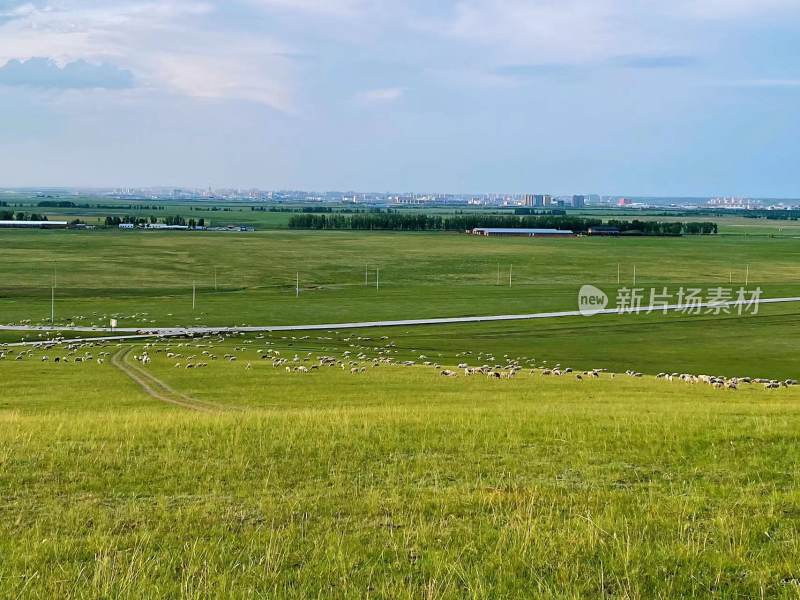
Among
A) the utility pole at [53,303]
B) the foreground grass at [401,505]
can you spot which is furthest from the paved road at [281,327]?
the foreground grass at [401,505]

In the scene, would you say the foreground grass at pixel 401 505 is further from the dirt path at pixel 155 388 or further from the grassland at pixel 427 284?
the grassland at pixel 427 284

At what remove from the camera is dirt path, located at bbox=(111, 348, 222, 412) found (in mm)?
30734

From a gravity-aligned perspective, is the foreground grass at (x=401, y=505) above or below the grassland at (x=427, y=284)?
above

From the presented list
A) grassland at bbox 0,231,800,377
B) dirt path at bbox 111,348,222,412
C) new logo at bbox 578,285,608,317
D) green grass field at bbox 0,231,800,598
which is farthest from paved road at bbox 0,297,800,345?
green grass field at bbox 0,231,800,598

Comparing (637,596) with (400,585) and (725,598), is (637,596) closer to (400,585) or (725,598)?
(725,598)

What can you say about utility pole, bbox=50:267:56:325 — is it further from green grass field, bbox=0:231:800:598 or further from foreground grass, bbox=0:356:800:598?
foreground grass, bbox=0:356:800:598

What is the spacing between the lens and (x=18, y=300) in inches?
3420

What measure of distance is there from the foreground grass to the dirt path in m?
10.6

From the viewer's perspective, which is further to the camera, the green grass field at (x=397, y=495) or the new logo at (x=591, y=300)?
the new logo at (x=591, y=300)

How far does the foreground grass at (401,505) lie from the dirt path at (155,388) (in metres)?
10.6

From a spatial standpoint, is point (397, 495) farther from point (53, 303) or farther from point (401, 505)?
point (53, 303)

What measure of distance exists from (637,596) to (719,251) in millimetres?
164855

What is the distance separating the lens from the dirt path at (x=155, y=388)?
→ 30734 millimetres

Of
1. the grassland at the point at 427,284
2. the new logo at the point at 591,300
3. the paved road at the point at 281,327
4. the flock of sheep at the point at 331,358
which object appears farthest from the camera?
the new logo at the point at 591,300
